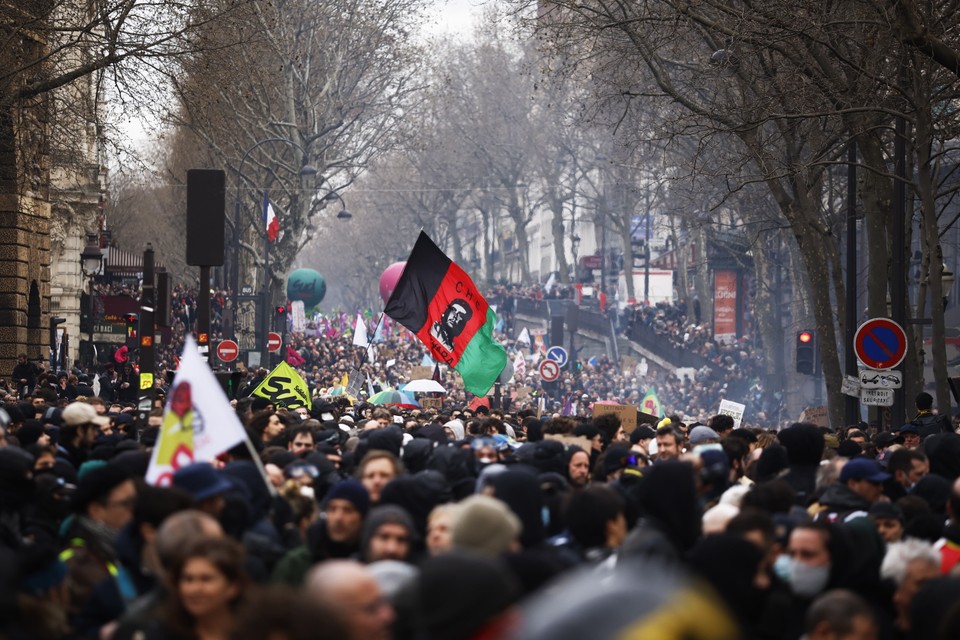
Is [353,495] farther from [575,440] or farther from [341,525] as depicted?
[575,440]

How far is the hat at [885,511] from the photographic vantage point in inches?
309

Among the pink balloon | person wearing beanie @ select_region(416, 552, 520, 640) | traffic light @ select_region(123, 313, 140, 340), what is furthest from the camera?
the pink balloon

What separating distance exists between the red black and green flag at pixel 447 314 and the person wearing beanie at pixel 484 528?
41.6 feet

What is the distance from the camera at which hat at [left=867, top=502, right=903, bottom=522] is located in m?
7.86

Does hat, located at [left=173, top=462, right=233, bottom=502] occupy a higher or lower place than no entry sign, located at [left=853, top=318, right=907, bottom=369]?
lower

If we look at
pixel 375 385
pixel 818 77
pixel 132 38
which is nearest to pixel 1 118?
pixel 132 38

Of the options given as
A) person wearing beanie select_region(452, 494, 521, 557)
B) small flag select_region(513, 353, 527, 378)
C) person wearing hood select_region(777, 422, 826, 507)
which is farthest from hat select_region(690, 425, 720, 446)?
small flag select_region(513, 353, 527, 378)

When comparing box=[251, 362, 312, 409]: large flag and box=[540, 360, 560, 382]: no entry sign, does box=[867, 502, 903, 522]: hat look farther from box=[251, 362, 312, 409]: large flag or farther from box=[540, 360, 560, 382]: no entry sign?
box=[540, 360, 560, 382]: no entry sign

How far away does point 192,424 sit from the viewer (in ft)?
24.9

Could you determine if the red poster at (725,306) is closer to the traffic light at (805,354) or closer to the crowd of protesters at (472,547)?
the traffic light at (805,354)

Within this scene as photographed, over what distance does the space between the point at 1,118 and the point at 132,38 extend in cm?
326

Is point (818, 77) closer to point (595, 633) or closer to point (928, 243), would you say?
point (928, 243)

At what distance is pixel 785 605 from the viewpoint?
6168 millimetres

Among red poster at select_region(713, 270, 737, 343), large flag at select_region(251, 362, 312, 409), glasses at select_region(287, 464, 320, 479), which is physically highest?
red poster at select_region(713, 270, 737, 343)
